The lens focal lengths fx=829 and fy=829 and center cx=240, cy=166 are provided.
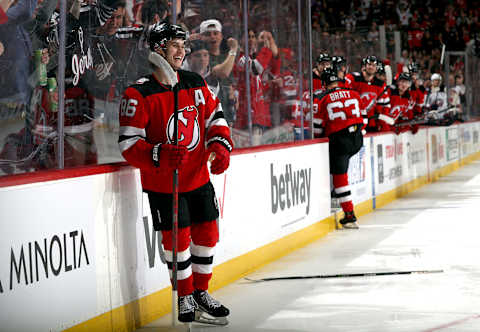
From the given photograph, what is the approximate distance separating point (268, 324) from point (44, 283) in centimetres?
125

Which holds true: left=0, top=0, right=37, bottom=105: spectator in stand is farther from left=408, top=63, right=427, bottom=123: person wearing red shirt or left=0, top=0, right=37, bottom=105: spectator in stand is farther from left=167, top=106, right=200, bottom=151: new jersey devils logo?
left=408, top=63, right=427, bottom=123: person wearing red shirt

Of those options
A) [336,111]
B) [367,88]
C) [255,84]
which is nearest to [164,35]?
[255,84]

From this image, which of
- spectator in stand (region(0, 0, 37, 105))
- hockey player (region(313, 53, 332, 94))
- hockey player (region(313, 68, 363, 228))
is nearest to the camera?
spectator in stand (region(0, 0, 37, 105))

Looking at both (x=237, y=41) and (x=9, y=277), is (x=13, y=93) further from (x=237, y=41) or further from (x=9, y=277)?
(x=237, y=41)

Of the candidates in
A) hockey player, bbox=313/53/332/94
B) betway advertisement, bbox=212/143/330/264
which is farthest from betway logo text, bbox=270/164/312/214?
hockey player, bbox=313/53/332/94

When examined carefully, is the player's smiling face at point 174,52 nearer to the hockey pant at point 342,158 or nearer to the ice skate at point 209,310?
the ice skate at point 209,310

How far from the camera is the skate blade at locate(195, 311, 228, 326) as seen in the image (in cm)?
423

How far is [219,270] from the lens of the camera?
17.2ft

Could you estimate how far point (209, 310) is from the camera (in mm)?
4250

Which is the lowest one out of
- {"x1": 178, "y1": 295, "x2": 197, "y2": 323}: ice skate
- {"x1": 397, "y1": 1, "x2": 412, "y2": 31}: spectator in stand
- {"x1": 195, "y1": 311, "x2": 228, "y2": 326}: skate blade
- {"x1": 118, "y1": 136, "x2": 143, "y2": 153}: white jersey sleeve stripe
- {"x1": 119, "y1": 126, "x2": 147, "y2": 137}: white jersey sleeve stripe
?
{"x1": 195, "y1": 311, "x2": 228, "y2": 326}: skate blade

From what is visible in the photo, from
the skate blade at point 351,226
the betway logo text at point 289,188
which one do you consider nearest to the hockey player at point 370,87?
the skate blade at point 351,226

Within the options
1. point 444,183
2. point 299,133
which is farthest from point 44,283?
point 444,183

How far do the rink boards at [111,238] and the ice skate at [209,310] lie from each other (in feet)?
0.89

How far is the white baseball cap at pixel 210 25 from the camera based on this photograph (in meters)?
6.00
